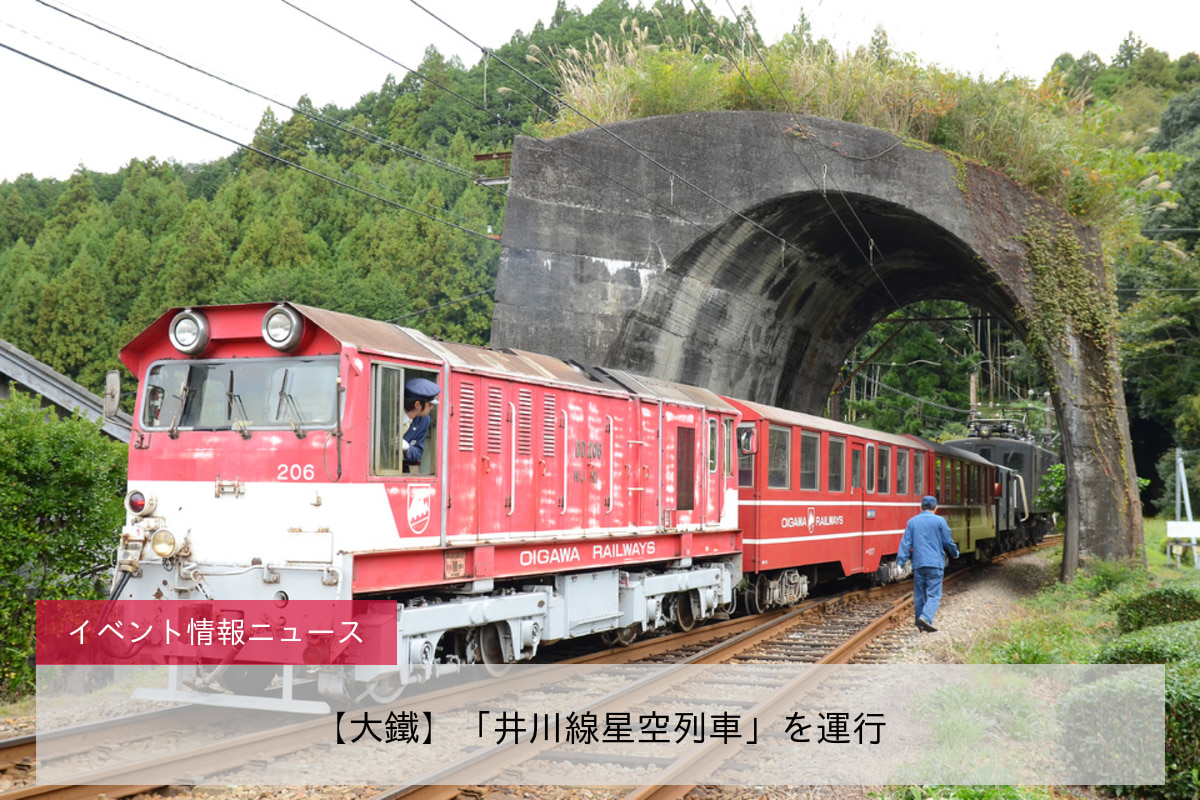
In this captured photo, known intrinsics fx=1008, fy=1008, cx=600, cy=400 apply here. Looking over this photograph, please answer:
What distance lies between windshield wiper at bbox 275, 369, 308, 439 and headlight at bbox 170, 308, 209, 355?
822 millimetres

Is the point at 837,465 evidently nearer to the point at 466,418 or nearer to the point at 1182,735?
the point at 466,418

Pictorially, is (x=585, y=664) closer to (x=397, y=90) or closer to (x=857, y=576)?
(x=857, y=576)

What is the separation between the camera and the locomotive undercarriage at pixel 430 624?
7555mm

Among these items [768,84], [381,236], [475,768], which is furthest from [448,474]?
[381,236]

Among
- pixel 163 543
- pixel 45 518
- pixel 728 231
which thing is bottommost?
pixel 163 543

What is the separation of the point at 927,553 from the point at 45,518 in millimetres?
9914

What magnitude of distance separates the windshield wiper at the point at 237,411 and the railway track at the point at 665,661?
230cm

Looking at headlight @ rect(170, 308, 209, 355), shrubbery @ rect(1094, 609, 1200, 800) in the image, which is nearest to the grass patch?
headlight @ rect(170, 308, 209, 355)

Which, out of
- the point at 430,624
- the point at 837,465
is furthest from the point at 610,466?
the point at 837,465

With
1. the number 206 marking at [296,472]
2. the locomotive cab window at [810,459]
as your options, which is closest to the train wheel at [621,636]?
the locomotive cab window at [810,459]

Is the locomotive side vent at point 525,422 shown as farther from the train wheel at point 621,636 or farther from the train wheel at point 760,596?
the train wheel at point 760,596

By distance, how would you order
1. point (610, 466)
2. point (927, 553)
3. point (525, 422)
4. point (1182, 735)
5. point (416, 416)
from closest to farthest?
point (1182, 735), point (416, 416), point (525, 422), point (610, 466), point (927, 553)

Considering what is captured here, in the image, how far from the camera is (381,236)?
65562 millimetres

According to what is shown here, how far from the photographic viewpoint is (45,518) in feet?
30.2
